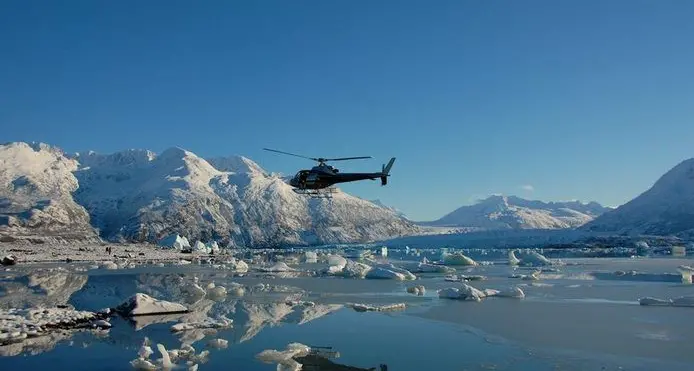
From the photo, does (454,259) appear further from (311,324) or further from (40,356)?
(40,356)

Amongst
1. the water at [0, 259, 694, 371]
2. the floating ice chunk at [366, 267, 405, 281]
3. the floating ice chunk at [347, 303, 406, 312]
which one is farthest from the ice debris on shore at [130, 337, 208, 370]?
the floating ice chunk at [366, 267, 405, 281]

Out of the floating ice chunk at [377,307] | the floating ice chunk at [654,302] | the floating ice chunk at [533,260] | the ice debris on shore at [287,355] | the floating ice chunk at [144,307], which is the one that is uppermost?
the floating ice chunk at [533,260]

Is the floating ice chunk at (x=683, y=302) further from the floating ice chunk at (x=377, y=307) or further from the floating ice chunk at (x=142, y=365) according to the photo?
the floating ice chunk at (x=142, y=365)

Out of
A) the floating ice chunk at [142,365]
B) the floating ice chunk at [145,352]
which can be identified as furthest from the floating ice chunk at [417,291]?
the floating ice chunk at [142,365]

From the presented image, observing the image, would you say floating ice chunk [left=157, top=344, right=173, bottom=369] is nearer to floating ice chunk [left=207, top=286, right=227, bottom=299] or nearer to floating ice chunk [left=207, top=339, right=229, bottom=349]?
floating ice chunk [left=207, top=339, right=229, bottom=349]

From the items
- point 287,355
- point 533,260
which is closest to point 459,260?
point 533,260
